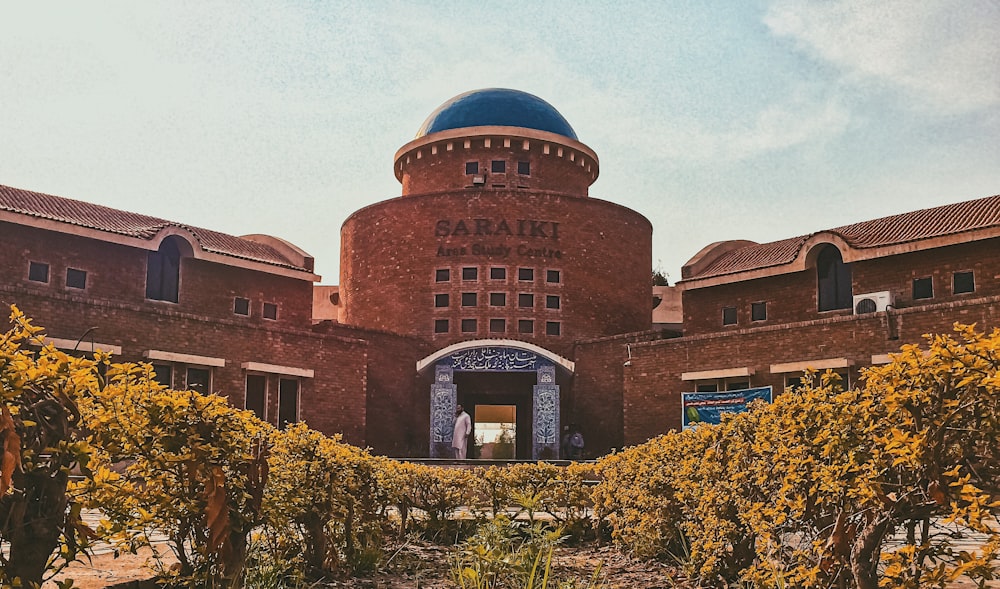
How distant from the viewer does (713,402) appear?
23.8 metres

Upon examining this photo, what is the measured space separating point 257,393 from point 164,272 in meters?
4.57

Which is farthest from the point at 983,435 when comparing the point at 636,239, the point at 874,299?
the point at 636,239

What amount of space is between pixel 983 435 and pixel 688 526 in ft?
11.7

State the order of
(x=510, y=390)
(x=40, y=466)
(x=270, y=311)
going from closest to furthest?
(x=40, y=466) → (x=270, y=311) → (x=510, y=390)

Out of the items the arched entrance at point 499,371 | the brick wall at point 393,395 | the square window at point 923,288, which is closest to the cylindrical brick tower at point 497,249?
the brick wall at point 393,395

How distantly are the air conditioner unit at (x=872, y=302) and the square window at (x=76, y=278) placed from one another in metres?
19.4

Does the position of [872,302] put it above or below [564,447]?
above

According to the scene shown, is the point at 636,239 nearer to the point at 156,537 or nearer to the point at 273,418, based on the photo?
the point at 273,418

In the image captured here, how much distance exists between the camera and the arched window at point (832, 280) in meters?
24.9

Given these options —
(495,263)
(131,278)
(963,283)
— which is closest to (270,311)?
(131,278)

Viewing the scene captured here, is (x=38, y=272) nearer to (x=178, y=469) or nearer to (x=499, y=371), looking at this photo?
(x=499, y=371)

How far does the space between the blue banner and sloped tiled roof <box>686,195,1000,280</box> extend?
4412 mm

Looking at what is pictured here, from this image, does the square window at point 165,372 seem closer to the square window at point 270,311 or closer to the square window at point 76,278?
the square window at point 76,278

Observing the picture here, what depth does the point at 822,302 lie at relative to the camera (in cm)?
2525
